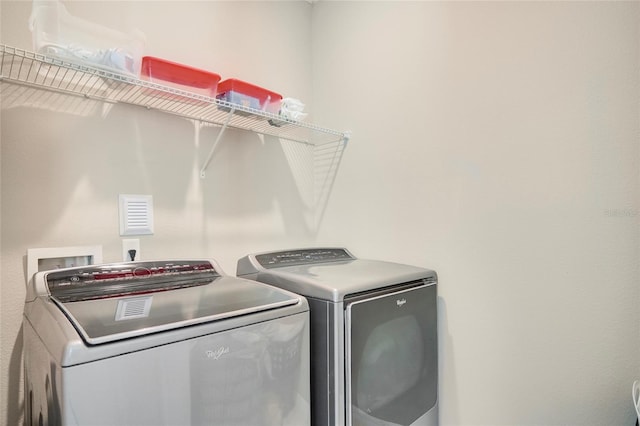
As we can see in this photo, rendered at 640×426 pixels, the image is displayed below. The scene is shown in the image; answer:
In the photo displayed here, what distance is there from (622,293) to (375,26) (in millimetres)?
1546

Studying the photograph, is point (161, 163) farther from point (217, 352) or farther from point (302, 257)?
point (217, 352)

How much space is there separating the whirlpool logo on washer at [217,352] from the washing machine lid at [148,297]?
71 mm

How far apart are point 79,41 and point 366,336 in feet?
4.37

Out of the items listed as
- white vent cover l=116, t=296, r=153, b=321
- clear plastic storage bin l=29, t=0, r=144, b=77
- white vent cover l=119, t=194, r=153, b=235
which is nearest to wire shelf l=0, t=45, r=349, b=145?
clear plastic storage bin l=29, t=0, r=144, b=77

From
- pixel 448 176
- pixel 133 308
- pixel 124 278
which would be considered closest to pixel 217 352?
pixel 133 308

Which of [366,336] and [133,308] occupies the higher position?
[133,308]

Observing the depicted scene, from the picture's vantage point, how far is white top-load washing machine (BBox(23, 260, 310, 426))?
0.69 meters

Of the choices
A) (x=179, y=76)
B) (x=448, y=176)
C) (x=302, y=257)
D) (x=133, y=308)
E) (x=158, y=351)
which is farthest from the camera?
(x=302, y=257)

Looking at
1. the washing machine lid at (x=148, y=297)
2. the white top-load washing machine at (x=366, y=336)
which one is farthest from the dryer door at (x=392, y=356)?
the washing machine lid at (x=148, y=297)

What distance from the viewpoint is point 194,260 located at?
1343 millimetres

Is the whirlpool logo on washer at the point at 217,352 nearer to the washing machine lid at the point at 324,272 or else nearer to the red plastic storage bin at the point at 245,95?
the washing machine lid at the point at 324,272

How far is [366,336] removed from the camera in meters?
1.21

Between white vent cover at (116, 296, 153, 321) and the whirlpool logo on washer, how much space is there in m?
0.18

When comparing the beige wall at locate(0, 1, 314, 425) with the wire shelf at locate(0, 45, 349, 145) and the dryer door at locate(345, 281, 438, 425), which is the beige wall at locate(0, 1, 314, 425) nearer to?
the wire shelf at locate(0, 45, 349, 145)
